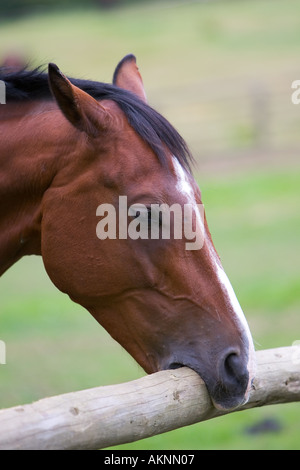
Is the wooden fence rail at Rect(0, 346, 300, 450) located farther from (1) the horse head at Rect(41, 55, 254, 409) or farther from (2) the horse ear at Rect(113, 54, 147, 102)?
(2) the horse ear at Rect(113, 54, 147, 102)

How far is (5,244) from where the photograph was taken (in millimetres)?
3141

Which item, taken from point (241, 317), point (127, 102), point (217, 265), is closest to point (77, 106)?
point (127, 102)

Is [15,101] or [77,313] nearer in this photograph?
[15,101]

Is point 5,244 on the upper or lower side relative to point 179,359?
upper

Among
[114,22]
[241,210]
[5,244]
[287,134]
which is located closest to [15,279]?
[241,210]

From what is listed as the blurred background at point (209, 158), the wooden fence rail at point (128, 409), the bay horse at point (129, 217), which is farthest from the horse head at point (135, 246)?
the blurred background at point (209, 158)

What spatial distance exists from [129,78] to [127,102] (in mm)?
609

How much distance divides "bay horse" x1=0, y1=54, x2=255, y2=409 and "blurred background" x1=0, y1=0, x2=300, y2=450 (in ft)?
1.98

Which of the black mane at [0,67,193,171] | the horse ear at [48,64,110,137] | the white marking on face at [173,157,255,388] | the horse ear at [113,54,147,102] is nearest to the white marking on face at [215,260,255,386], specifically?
the white marking on face at [173,157,255,388]

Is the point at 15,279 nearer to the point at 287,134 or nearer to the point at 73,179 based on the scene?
the point at 73,179

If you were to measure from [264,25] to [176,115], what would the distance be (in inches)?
803

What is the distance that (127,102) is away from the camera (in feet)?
10.1

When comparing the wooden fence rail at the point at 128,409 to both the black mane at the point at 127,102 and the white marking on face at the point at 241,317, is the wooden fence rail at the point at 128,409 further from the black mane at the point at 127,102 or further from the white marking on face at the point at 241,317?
the black mane at the point at 127,102

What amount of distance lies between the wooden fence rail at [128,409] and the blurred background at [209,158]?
1.36 m
